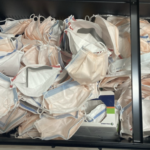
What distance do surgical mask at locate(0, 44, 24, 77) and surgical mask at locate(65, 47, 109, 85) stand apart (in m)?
0.26

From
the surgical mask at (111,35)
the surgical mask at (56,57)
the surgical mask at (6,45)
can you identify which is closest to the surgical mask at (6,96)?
the surgical mask at (6,45)

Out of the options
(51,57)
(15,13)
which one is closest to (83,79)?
(51,57)

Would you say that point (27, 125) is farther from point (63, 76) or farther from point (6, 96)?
point (63, 76)

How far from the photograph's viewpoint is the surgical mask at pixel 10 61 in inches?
27.7

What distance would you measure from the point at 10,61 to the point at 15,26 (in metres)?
0.35

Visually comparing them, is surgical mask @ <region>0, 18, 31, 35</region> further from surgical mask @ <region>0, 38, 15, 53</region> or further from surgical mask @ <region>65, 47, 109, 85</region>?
surgical mask @ <region>65, 47, 109, 85</region>

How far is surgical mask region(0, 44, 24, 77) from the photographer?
703mm

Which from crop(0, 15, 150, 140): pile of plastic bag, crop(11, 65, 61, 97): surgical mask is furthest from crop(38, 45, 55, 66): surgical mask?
crop(11, 65, 61, 97): surgical mask

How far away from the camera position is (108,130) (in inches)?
31.3

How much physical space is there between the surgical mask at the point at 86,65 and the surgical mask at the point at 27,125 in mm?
348

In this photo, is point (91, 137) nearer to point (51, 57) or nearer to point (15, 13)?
point (51, 57)

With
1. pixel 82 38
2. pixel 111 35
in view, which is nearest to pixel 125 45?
pixel 111 35

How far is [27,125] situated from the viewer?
2.60 feet

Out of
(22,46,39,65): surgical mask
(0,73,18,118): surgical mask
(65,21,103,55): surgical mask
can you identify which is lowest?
(0,73,18,118): surgical mask
